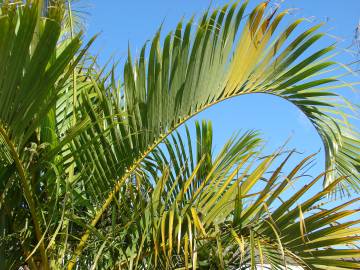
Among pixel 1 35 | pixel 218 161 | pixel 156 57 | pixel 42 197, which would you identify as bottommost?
pixel 42 197

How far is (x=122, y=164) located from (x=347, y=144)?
124 cm

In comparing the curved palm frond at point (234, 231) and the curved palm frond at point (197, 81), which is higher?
the curved palm frond at point (197, 81)

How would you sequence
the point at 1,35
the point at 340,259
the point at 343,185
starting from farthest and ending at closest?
the point at 343,185, the point at 340,259, the point at 1,35

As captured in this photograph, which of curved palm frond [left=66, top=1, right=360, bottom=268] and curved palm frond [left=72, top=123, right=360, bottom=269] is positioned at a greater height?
curved palm frond [left=66, top=1, right=360, bottom=268]

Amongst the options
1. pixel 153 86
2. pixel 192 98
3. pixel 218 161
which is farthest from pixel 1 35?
pixel 218 161

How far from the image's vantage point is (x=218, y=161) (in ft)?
9.97

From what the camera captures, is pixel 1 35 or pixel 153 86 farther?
pixel 153 86

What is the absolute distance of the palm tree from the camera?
2.46 metres

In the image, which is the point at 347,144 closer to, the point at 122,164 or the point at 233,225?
the point at 233,225

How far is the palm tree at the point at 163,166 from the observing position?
2.46 meters

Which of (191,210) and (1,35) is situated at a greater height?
(1,35)

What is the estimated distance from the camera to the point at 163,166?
298 cm

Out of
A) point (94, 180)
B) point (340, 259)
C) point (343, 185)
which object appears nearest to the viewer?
point (340, 259)

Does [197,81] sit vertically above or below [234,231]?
above
